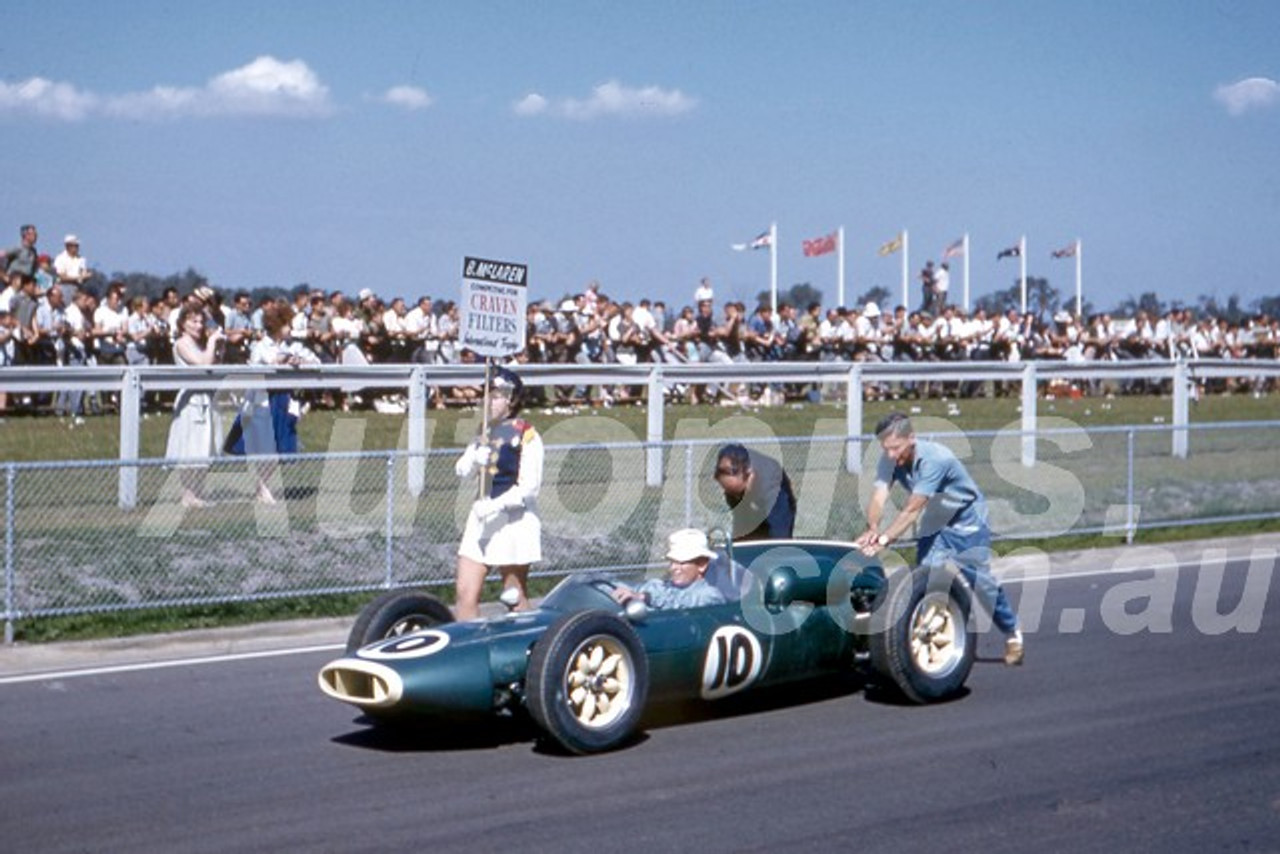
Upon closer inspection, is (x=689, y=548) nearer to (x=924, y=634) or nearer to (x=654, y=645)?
(x=654, y=645)

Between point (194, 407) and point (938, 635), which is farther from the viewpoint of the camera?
point (194, 407)

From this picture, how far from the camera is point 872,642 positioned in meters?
10.9

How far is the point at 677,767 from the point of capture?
9.34 metres

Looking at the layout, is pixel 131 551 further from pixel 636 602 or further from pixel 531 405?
pixel 531 405

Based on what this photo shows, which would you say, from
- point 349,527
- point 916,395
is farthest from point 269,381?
point 916,395

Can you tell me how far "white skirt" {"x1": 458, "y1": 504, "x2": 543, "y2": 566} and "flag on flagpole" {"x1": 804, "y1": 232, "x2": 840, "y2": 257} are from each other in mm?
30576

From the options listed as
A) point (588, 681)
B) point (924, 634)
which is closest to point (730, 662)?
point (588, 681)

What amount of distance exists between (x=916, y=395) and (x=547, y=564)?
14.5 metres

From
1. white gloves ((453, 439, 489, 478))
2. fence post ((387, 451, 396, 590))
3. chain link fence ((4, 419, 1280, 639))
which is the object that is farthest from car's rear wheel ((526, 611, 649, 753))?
fence post ((387, 451, 396, 590))

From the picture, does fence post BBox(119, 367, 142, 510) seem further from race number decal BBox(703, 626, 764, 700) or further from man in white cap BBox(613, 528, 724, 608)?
race number decal BBox(703, 626, 764, 700)

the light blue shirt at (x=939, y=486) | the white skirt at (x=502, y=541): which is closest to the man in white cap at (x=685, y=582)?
the white skirt at (x=502, y=541)

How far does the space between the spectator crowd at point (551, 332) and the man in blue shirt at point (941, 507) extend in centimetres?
914

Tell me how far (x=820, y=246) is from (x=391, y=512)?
2850cm

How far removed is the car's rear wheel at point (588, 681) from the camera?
9289mm
